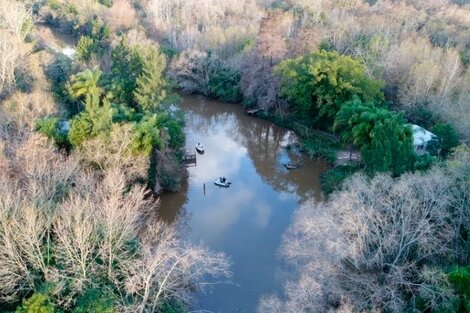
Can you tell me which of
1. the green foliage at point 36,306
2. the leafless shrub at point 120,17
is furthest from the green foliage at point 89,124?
the leafless shrub at point 120,17

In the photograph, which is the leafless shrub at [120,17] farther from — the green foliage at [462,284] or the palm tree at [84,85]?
the green foliage at [462,284]

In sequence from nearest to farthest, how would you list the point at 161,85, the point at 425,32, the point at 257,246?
the point at 257,246 < the point at 161,85 < the point at 425,32

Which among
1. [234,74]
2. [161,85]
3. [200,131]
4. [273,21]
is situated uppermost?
[273,21]

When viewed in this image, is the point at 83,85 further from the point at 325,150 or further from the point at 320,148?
the point at 325,150

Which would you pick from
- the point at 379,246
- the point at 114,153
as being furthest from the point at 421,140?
the point at 114,153

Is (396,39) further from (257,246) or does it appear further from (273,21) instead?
(257,246)

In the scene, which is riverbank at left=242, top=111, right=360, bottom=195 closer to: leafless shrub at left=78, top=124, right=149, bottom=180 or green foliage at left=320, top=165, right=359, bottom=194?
green foliage at left=320, top=165, right=359, bottom=194

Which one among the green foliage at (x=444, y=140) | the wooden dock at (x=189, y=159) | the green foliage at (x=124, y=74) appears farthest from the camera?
the green foliage at (x=124, y=74)

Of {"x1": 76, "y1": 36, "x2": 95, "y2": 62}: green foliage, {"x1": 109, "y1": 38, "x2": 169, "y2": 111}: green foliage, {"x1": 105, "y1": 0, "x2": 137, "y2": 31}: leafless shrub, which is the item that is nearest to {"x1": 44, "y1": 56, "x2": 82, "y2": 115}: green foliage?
{"x1": 109, "y1": 38, "x2": 169, "y2": 111}: green foliage

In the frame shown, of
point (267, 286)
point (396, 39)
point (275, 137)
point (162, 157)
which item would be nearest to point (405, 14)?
point (396, 39)
